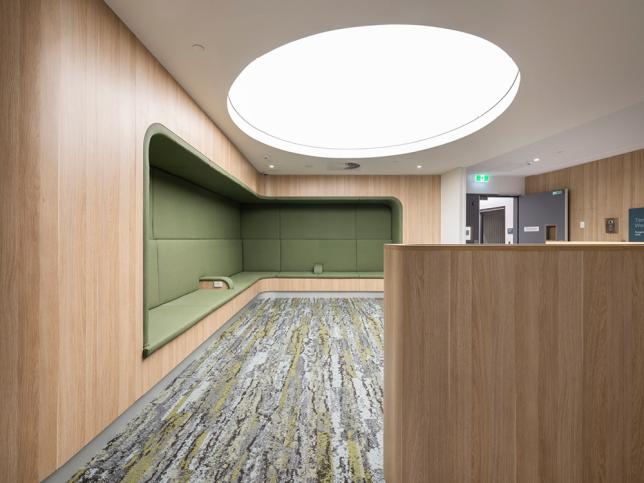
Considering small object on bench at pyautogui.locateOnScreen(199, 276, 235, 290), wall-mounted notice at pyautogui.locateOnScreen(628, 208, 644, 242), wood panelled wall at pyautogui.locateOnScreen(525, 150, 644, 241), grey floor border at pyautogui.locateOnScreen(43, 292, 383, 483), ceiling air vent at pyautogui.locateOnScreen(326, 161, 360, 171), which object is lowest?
grey floor border at pyautogui.locateOnScreen(43, 292, 383, 483)

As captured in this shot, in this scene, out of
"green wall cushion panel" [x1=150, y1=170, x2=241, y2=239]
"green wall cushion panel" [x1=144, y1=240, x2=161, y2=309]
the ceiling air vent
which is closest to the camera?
"green wall cushion panel" [x1=144, y1=240, x2=161, y2=309]

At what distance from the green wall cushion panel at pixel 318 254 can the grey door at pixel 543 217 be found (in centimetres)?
437

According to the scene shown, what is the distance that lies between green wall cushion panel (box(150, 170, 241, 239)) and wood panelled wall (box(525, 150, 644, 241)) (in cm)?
766

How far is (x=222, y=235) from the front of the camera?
5664mm

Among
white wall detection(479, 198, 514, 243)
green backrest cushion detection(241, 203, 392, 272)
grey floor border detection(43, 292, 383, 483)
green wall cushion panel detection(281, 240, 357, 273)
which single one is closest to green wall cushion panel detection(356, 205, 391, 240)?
green backrest cushion detection(241, 203, 392, 272)

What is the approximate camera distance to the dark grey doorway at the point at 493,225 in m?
9.15

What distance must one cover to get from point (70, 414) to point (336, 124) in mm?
4840

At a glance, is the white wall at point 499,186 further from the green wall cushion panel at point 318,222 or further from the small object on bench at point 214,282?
the small object on bench at point 214,282

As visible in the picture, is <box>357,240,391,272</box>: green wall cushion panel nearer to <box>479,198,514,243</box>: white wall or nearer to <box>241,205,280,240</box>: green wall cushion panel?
<box>241,205,280,240</box>: green wall cushion panel

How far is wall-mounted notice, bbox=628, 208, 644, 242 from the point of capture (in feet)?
16.5

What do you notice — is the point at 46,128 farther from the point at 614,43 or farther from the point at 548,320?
the point at 614,43

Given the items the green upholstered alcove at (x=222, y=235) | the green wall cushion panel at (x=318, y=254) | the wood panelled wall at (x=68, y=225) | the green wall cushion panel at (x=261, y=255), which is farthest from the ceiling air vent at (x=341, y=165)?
the wood panelled wall at (x=68, y=225)

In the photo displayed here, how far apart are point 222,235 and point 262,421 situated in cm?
428

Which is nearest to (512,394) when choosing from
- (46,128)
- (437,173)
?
(46,128)
